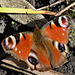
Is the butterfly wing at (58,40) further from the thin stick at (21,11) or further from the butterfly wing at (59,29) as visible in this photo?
the thin stick at (21,11)

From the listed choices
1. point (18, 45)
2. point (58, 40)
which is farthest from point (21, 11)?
point (58, 40)

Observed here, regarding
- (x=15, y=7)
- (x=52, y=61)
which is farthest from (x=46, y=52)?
(x=15, y=7)

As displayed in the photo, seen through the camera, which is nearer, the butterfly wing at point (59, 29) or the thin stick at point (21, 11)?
the butterfly wing at point (59, 29)

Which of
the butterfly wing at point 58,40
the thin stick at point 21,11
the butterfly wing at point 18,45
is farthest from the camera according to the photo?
the thin stick at point 21,11

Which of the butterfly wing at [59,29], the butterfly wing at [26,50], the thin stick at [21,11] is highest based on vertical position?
the thin stick at [21,11]

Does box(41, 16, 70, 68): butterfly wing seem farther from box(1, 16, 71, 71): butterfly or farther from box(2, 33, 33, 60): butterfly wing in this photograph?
box(2, 33, 33, 60): butterfly wing

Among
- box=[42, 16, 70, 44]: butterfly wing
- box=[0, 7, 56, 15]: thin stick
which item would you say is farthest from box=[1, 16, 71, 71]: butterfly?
box=[0, 7, 56, 15]: thin stick

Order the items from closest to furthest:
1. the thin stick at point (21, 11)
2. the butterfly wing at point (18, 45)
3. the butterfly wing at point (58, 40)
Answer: the butterfly wing at point (18, 45), the butterfly wing at point (58, 40), the thin stick at point (21, 11)

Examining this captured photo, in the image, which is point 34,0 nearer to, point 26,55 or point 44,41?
point 44,41

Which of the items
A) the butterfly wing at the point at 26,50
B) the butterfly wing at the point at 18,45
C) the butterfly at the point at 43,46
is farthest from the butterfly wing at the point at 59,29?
the butterfly wing at the point at 18,45
